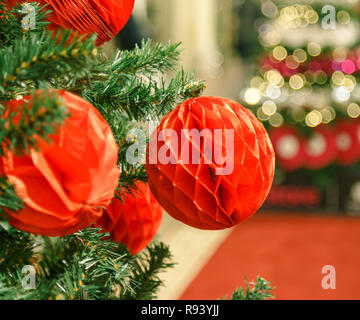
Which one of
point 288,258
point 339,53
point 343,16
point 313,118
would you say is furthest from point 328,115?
point 288,258

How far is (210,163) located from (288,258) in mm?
1717

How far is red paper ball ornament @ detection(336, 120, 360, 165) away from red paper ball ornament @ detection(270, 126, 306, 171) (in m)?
0.22

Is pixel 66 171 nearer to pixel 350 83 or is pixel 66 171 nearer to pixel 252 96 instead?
pixel 252 96

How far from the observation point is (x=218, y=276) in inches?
67.1

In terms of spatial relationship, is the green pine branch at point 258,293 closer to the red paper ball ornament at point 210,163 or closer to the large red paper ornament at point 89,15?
the red paper ball ornament at point 210,163

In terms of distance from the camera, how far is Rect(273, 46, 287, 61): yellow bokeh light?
2.79 metres

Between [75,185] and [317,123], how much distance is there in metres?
2.53

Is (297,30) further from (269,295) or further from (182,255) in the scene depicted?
(269,295)

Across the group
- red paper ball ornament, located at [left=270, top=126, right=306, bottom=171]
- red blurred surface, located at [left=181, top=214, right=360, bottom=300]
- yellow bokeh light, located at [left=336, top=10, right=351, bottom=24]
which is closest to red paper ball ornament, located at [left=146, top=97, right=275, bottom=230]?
red blurred surface, located at [left=181, top=214, right=360, bottom=300]

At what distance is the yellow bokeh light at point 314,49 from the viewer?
273 cm

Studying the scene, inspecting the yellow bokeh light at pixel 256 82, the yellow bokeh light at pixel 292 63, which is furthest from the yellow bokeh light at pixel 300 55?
the yellow bokeh light at pixel 256 82

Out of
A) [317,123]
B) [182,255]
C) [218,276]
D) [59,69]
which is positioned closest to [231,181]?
[59,69]

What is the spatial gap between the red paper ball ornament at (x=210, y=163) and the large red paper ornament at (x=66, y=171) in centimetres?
6

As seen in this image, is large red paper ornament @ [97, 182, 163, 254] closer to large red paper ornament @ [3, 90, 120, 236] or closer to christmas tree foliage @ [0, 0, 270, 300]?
christmas tree foliage @ [0, 0, 270, 300]
